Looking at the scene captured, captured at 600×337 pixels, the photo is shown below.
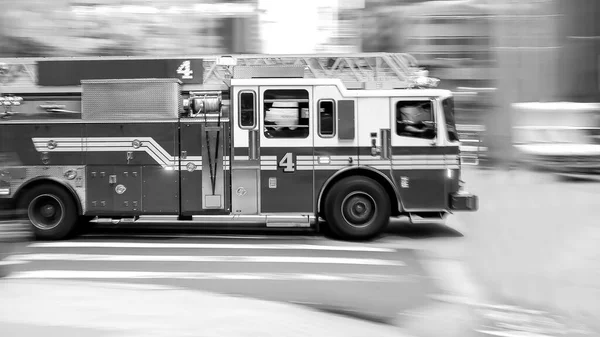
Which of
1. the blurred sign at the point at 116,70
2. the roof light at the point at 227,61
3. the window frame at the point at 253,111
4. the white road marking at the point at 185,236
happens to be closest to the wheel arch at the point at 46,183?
the white road marking at the point at 185,236

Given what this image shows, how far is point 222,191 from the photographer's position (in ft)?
33.7

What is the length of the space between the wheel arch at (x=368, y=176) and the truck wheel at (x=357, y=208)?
0.34ft

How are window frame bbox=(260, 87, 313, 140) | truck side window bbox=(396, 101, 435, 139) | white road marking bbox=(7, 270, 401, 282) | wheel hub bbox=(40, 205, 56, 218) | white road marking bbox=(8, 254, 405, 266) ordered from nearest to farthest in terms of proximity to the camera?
white road marking bbox=(7, 270, 401, 282)
white road marking bbox=(8, 254, 405, 266)
window frame bbox=(260, 87, 313, 140)
truck side window bbox=(396, 101, 435, 139)
wheel hub bbox=(40, 205, 56, 218)

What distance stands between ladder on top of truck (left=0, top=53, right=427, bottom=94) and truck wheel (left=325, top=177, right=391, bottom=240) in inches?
66.0

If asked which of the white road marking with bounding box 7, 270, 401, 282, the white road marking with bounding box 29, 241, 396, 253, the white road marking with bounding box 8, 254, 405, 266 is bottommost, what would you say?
the white road marking with bounding box 7, 270, 401, 282

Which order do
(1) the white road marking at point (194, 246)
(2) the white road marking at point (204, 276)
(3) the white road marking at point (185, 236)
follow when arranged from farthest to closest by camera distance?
(3) the white road marking at point (185, 236), (1) the white road marking at point (194, 246), (2) the white road marking at point (204, 276)

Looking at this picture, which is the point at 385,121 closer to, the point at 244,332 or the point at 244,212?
the point at 244,212

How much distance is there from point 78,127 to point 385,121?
5.00 meters

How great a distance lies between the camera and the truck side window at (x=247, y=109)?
10.2 meters

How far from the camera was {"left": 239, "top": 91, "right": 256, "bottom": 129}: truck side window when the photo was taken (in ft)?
33.5

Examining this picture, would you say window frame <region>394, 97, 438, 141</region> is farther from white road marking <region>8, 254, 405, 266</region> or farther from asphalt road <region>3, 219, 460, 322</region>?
white road marking <region>8, 254, 405, 266</region>

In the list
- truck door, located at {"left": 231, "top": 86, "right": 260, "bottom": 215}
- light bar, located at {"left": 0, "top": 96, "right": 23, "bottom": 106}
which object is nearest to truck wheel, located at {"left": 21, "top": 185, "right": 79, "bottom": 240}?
light bar, located at {"left": 0, "top": 96, "right": 23, "bottom": 106}

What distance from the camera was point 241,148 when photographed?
10234 mm

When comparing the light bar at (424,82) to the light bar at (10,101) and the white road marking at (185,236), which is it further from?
the light bar at (10,101)
